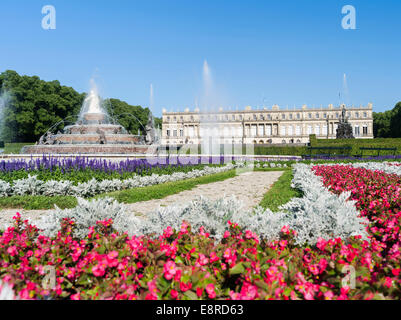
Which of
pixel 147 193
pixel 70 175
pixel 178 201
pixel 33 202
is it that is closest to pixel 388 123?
pixel 147 193

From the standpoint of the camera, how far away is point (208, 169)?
13766mm

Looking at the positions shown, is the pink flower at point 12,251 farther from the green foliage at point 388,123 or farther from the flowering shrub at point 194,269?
the green foliage at point 388,123

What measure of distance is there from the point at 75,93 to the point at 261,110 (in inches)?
2052

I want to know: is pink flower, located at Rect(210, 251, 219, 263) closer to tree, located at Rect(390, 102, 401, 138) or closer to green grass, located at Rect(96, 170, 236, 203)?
green grass, located at Rect(96, 170, 236, 203)

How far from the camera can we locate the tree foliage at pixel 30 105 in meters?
41.5

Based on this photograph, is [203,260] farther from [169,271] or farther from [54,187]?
[54,187]

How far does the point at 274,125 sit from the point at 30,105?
202 feet

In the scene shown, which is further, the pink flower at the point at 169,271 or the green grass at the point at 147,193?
the green grass at the point at 147,193

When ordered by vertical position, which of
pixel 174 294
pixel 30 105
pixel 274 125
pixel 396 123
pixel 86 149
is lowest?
pixel 174 294

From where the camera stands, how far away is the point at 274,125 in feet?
287

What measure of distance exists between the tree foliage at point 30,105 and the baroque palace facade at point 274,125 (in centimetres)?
4114

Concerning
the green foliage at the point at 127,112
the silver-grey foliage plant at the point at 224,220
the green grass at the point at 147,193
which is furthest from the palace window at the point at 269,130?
the silver-grey foliage plant at the point at 224,220

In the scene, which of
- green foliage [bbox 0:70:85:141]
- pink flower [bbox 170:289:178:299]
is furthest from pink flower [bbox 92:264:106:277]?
green foliage [bbox 0:70:85:141]
